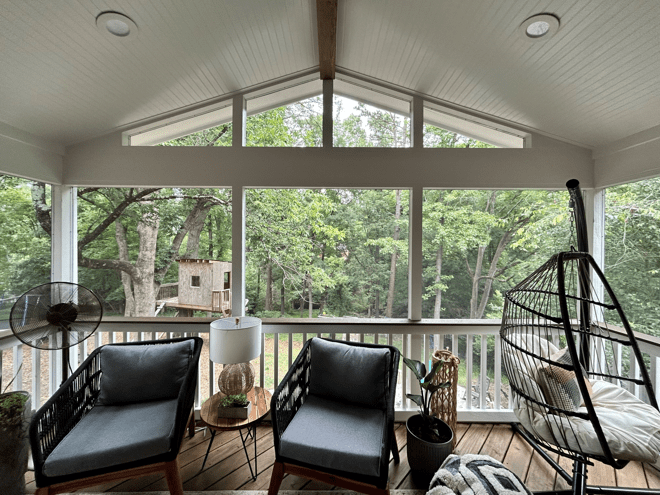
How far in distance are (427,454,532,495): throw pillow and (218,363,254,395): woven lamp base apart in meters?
1.36

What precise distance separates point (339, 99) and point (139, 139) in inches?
78.0

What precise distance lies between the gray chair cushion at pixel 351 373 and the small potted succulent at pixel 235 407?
0.49 meters

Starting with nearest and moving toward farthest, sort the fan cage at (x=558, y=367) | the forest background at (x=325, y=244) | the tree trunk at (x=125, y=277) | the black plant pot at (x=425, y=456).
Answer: the fan cage at (x=558, y=367), the black plant pot at (x=425, y=456), the forest background at (x=325, y=244), the tree trunk at (x=125, y=277)

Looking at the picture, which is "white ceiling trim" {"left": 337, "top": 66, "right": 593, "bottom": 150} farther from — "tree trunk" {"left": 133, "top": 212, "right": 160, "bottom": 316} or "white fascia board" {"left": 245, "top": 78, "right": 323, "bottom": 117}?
"tree trunk" {"left": 133, "top": 212, "right": 160, "bottom": 316}

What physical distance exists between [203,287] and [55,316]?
8.33 feet

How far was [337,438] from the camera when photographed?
1.77 meters

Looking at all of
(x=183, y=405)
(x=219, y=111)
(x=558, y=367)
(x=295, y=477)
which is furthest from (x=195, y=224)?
(x=558, y=367)

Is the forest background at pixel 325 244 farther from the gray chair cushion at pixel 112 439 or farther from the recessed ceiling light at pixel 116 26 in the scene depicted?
the gray chair cushion at pixel 112 439

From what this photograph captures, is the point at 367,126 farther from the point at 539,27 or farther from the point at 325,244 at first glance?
the point at 325,244

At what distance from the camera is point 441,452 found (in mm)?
1993

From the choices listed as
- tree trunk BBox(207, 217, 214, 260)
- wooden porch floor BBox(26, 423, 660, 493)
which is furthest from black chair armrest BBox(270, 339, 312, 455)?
tree trunk BBox(207, 217, 214, 260)

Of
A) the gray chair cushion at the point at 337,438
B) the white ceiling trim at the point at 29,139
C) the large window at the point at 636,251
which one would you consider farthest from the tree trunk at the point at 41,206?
the large window at the point at 636,251

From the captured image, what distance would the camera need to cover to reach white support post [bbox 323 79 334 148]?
9.19 feet

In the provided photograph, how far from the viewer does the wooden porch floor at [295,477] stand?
202cm
